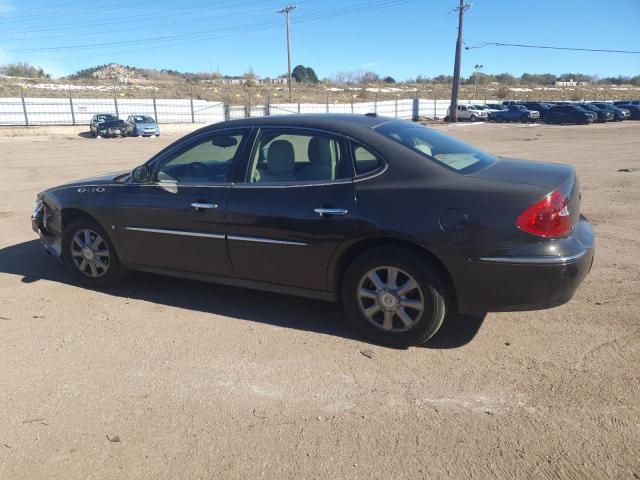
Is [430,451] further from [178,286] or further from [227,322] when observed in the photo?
[178,286]

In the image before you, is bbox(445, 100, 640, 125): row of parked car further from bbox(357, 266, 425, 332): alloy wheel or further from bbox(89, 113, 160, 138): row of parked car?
bbox(357, 266, 425, 332): alloy wheel

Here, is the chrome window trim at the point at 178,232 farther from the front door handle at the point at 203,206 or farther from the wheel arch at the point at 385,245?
the wheel arch at the point at 385,245

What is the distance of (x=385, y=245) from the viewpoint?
3.75 m

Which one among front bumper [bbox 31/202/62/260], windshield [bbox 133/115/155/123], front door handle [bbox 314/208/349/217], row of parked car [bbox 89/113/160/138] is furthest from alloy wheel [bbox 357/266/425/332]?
windshield [bbox 133/115/155/123]

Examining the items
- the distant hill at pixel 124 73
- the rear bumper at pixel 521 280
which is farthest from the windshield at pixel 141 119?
the distant hill at pixel 124 73

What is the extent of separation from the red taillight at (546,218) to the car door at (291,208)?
3.73 ft

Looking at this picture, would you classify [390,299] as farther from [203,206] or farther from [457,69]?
[457,69]

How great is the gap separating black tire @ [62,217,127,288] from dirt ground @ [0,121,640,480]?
0.14 m

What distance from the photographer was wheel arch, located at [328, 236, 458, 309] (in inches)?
145

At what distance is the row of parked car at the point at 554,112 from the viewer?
42.0 metres

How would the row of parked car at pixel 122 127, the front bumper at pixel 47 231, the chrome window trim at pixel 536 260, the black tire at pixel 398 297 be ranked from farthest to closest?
the row of parked car at pixel 122 127, the front bumper at pixel 47 231, the black tire at pixel 398 297, the chrome window trim at pixel 536 260

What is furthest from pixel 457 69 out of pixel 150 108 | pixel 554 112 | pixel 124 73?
pixel 124 73

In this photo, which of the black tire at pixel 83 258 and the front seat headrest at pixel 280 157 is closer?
the front seat headrest at pixel 280 157

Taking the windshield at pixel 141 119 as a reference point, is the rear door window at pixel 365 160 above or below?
above
